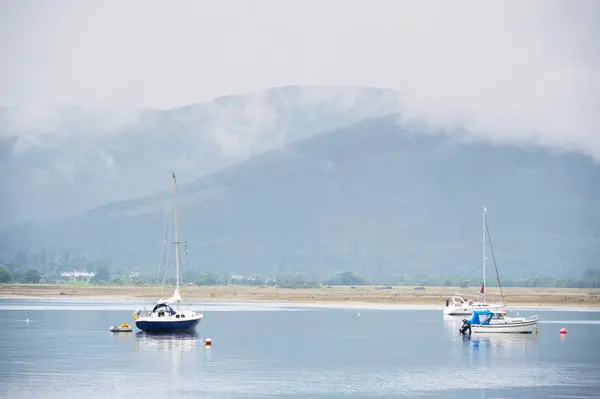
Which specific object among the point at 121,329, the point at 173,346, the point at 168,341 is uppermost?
the point at 121,329

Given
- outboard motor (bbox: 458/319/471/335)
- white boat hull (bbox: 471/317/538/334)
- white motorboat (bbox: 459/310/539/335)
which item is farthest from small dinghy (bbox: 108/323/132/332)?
white boat hull (bbox: 471/317/538/334)

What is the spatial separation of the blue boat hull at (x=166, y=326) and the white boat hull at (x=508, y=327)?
27865mm

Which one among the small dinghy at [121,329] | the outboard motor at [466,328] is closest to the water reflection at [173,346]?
the small dinghy at [121,329]

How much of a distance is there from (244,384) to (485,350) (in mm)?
32242

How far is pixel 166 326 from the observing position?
346 feet

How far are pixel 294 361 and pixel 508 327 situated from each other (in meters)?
36.6

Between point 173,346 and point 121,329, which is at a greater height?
point 121,329

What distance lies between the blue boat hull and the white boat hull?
27865 millimetres

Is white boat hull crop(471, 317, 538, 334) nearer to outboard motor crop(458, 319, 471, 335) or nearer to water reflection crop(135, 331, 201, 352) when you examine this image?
outboard motor crop(458, 319, 471, 335)

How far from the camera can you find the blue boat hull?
344ft

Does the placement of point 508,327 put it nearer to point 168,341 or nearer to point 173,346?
point 168,341

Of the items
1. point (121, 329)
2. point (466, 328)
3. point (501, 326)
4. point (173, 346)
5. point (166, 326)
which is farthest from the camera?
point (501, 326)

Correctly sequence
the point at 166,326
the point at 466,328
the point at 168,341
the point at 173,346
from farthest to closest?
the point at 466,328 → the point at 166,326 → the point at 168,341 → the point at 173,346

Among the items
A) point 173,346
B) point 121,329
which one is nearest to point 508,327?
point 173,346
